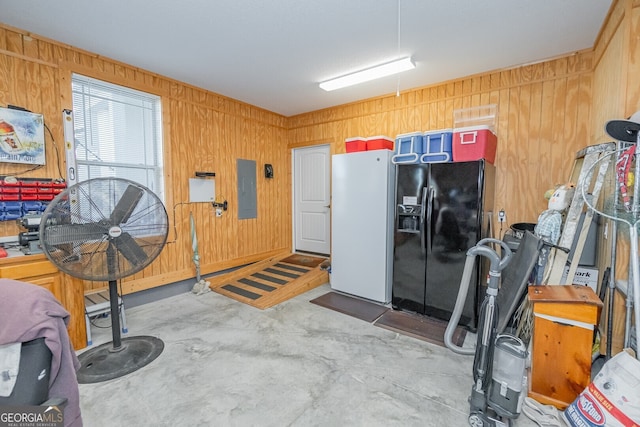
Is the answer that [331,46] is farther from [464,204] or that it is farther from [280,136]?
[280,136]

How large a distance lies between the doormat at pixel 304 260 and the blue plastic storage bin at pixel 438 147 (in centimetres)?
239

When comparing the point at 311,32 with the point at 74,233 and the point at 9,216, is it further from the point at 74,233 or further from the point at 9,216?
the point at 9,216

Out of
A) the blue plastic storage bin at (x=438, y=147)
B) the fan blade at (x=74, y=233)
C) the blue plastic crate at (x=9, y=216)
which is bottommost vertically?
the fan blade at (x=74, y=233)

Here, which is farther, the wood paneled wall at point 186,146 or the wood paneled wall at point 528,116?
the wood paneled wall at point 528,116

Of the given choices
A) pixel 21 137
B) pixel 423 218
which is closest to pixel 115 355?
pixel 21 137

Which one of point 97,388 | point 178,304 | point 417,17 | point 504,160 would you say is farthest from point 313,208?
point 97,388

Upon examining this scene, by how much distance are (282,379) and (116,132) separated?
10.1ft

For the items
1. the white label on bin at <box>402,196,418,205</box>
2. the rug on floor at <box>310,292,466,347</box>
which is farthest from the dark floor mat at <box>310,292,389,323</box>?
the white label on bin at <box>402,196,418,205</box>

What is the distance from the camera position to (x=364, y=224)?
341 cm

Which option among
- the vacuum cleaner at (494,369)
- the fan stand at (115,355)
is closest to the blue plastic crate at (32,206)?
the fan stand at (115,355)

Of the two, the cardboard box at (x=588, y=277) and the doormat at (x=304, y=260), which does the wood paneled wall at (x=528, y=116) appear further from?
the doormat at (x=304, y=260)

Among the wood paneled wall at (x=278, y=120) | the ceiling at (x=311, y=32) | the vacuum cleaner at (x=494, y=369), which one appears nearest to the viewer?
the vacuum cleaner at (x=494, y=369)

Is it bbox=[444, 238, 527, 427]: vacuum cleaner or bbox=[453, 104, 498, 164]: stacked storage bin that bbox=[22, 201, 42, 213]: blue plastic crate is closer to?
bbox=[444, 238, 527, 427]: vacuum cleaner

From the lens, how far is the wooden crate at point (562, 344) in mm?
1679
